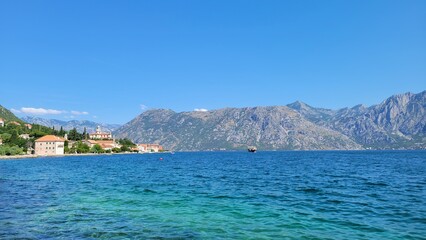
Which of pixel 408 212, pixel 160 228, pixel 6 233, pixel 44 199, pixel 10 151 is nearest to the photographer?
pixel 6 233

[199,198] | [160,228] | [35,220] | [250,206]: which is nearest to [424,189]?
[250,206]

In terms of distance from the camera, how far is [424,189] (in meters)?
42.5

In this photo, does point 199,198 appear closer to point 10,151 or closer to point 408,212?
point 408,212

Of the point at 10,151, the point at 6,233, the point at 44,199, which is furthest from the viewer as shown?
the point at 10,151

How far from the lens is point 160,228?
21.3 meters

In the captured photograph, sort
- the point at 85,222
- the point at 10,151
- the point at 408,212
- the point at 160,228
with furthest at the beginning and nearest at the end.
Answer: the point at 10,151 < the point at 408,212 < the point at 85,222 < the point at 160,228

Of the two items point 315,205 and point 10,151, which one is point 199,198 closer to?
point 315,205

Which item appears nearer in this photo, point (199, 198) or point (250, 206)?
point (250, 206)

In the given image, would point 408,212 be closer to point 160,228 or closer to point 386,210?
point 386,210

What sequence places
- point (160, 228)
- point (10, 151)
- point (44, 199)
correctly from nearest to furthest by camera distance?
point (160, 228) → point (44, 199) → point (10, 151)

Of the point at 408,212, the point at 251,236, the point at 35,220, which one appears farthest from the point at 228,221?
the point at 408,212

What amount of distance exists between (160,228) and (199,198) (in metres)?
14.1

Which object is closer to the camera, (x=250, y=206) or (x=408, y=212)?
(x=408, y=212)

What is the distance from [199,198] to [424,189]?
29650 millimetres
